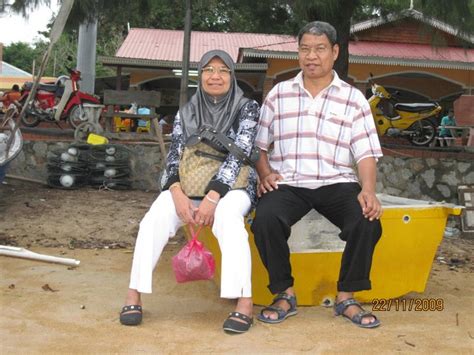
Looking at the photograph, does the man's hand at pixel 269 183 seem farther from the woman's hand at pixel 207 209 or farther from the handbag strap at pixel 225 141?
the woman's hand at pixel 207 209

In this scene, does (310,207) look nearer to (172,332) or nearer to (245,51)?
(172,332)

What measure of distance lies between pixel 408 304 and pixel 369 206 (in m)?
0.73

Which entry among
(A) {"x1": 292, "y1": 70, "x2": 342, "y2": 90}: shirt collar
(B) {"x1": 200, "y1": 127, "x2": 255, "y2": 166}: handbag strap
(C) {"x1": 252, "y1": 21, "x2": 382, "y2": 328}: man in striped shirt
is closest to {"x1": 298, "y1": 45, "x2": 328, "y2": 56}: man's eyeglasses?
(C) {"x1": 252, "y1": 21, "x2": 382, "y2": 328}: man in striped shirt

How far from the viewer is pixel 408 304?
3307 mm

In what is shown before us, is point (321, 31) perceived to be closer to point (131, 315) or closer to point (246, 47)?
point (131, 315)

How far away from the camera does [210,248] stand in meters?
3.41

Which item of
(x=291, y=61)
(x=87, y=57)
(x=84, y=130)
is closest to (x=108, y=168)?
(x=84, y=130)

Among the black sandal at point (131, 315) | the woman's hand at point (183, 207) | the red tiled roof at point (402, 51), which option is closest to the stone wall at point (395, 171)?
the woman's hand at point (183, 207)

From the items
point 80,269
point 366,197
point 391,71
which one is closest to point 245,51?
point 391,71

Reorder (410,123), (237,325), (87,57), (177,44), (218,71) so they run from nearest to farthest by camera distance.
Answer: (237,325)
(218,71)
(410,123)
(87,57)
(177,44)

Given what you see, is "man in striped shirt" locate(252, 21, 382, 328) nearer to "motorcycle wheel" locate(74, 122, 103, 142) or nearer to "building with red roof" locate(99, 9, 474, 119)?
"motorcycle wheel" locate(74, 122, 103, 142)

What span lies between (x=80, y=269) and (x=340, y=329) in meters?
1.86

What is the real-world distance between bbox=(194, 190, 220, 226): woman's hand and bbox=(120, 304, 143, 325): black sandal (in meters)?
0.46

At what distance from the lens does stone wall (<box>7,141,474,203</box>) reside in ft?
21.4
